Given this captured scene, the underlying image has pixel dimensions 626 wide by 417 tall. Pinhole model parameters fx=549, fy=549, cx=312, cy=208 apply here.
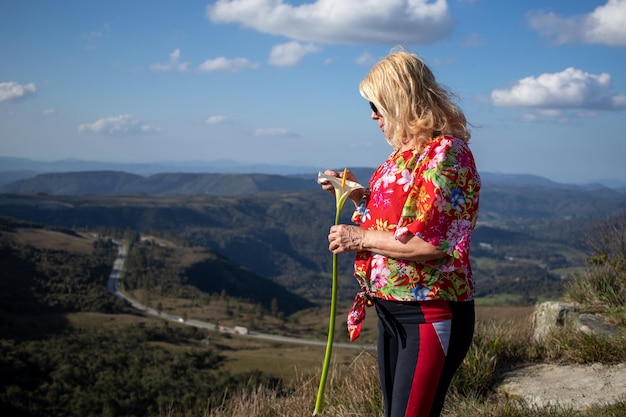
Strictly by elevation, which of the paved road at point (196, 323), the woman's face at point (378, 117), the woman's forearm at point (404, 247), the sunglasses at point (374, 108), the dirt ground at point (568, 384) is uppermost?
the sunglasses at point (374, 108)

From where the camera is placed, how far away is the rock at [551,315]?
493cm

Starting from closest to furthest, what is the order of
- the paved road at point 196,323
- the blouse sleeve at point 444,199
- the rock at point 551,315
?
the blouse sleeve at point 444,199
the rock at point 551,315
the paved road at point 196,323

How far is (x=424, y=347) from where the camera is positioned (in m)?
2.12

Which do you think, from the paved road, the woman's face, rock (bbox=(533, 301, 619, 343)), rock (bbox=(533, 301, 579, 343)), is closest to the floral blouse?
the woman's face

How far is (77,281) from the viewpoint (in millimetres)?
70688

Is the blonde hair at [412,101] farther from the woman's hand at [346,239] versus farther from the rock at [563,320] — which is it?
the rock at [563,320]

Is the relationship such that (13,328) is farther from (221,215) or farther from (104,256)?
(221,215)

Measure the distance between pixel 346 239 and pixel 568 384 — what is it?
213 centimetres

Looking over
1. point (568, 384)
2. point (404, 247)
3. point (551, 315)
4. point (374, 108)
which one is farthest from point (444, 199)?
point (551, 315)

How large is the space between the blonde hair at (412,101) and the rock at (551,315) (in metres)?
3.15

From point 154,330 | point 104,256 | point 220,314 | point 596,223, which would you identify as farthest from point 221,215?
point 596,223

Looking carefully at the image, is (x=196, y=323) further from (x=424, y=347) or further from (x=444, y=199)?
(x=444, y=199)

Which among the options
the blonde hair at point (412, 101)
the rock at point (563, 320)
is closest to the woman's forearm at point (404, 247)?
the blonde hair at point (412, 101)

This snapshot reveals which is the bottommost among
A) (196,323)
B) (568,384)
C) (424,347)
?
(196,323)
